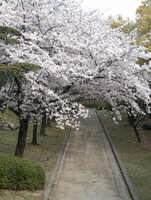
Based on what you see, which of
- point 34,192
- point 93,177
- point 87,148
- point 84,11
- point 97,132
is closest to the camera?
point 34,192

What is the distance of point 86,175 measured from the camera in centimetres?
1200

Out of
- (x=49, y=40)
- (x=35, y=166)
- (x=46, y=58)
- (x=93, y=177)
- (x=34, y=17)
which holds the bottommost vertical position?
(x=93, y=177)

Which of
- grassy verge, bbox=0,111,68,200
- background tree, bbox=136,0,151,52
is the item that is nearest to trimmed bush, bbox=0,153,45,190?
grassy verge, bbox=0,111,68,200

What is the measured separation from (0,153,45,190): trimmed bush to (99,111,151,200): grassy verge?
3.62 meters

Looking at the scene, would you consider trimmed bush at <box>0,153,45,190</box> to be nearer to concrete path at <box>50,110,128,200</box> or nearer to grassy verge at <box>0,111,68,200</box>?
grassy verge at <box>0,111,68,200</box>

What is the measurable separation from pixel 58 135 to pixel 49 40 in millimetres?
12322

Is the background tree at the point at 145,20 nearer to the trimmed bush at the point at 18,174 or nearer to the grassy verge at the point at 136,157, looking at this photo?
the grassy verge at the point at 136,157

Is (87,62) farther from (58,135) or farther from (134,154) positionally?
(58,135)

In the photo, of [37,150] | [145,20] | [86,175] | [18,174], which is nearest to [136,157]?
[86,175]

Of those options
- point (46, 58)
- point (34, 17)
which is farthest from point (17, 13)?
point (46, 58)

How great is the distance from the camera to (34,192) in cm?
873

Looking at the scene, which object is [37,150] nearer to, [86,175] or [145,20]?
[86,175]

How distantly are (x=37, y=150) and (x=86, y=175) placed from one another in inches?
Result: 216

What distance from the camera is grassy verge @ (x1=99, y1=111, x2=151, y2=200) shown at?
10.5m
